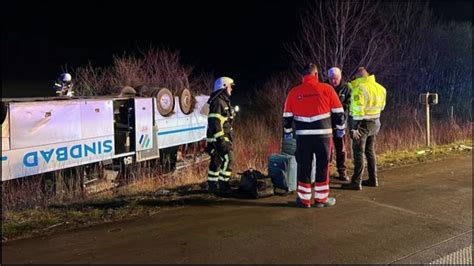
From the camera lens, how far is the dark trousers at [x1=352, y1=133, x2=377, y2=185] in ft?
23.7

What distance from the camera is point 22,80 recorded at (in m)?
33.7

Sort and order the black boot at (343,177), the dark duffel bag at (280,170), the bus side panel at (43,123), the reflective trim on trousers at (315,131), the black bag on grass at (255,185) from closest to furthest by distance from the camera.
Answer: the reflective trim on trousers at (315,131), the black bag on grass at (255,185), the dark duffel bag at (280,170), the bus side panel at (43,123), the black boot at (343,177)

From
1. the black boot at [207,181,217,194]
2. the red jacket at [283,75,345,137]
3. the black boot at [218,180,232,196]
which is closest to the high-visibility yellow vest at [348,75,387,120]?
the red jacket at [283,75,345,137]

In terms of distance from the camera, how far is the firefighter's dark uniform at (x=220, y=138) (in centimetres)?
684

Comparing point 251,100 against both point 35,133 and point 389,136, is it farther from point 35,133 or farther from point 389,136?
point 35,133

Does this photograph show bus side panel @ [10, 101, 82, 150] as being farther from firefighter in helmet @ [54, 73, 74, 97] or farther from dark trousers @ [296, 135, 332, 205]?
dark trousers @ [296, 135, 332, 205]

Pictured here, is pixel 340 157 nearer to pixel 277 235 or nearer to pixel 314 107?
pixel 314 107

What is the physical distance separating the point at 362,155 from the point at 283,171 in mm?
1323

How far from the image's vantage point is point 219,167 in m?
7.01

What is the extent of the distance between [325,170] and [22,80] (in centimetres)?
3185

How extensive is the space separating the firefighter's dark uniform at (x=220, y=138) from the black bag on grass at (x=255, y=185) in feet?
0.89

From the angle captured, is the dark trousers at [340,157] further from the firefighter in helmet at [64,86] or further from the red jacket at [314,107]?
the firefighter in helmet at [64,86]

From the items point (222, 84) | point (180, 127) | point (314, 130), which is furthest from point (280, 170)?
point (180, 127)

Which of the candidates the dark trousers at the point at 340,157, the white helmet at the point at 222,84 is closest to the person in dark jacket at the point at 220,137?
the white helmet at the point at 222,84
